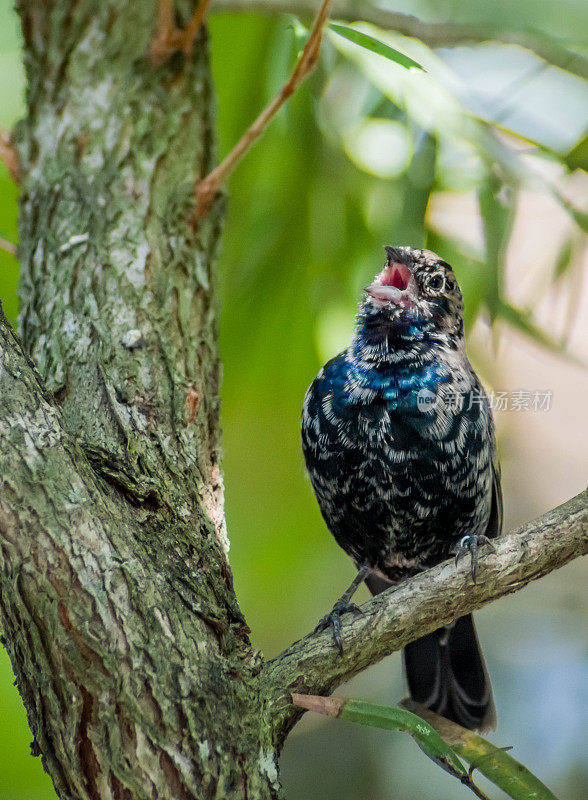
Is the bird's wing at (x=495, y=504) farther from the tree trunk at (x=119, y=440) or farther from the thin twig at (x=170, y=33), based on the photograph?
the thin twig at (x=170, y=33)

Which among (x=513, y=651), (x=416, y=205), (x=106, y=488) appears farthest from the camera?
(x=513, y=651)

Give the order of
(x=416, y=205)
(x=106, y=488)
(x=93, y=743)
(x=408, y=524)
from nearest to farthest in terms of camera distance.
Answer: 1. (x=93, y=743)
2. (x=106, y=488)
3. (x=408, y=524)
4. (x=416, y=205)

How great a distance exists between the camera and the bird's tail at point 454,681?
3.06m

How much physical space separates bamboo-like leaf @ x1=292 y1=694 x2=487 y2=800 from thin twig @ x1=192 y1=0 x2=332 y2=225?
5.47ft

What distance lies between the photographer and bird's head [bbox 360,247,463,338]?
2.84 meters

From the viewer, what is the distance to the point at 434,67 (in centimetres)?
342

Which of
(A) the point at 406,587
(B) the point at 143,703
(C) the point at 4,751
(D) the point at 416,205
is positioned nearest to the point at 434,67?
(D) the point at 416,205

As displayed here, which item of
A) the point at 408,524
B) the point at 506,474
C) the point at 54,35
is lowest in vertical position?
the point at 408,524

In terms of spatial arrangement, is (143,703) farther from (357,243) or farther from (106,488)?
(357,243)

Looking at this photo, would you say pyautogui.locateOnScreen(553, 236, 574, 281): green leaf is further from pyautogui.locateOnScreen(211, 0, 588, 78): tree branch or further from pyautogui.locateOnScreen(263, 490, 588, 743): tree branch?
pyautogui.locateOnScreen(263, 490, 588, 743): tree branch

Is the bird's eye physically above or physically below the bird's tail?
above

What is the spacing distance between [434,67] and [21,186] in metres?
1.71

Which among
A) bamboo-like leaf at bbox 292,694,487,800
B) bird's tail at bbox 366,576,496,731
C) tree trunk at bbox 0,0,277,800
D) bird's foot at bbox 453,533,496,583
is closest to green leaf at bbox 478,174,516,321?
tree trunk at bbox 0,0,277,800

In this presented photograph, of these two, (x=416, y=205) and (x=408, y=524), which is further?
(x=416, y=205)
